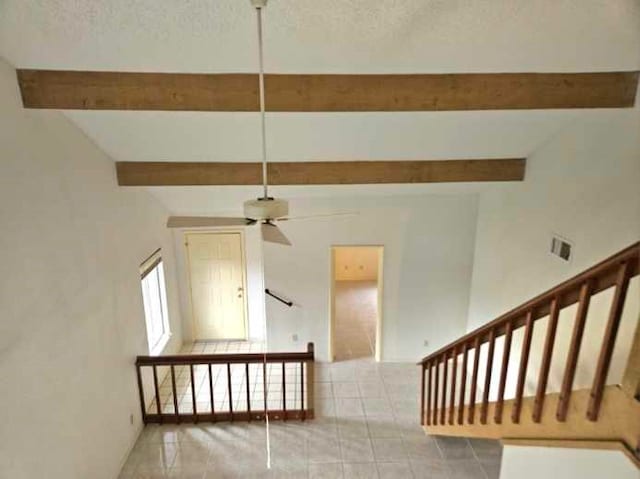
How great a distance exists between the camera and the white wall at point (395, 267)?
18.3 feet

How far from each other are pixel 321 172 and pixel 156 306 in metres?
3.21

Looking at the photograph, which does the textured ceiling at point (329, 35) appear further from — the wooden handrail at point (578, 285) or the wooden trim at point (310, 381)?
the wooden trim at point (310, 381)

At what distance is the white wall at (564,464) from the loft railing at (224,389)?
216cm

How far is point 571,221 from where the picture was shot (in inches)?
142

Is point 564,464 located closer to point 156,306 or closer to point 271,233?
point 271,233

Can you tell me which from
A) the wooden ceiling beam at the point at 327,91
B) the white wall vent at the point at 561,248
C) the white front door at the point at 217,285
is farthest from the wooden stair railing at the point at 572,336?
the white front door at the point at 217,285

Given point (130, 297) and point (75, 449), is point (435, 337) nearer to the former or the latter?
point (130, 297)

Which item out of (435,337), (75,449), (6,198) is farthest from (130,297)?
(435,337)

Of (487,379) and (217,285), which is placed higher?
(487,379)

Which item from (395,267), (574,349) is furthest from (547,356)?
(395,267)

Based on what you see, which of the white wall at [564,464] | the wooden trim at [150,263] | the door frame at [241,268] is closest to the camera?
the white wall at [564,464]

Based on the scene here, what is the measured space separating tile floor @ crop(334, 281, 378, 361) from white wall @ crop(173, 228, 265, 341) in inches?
54.1

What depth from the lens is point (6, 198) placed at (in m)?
2.48

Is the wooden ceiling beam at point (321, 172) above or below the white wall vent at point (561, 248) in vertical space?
above
